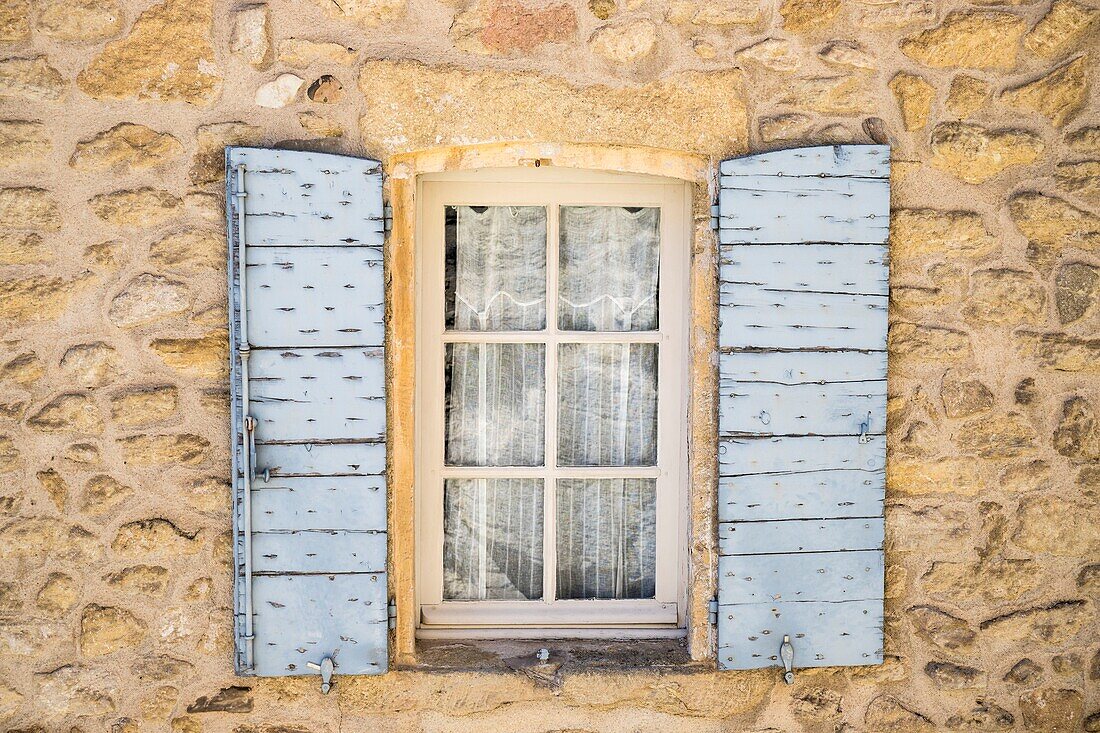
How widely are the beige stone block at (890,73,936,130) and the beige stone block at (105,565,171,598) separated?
2620 mm

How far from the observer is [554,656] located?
118 inches

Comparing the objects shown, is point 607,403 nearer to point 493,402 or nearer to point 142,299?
point 493,402

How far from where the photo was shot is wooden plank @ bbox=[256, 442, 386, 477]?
279 cm

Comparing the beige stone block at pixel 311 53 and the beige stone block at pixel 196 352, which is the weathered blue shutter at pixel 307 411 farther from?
the beige stone block at pixel 311 53

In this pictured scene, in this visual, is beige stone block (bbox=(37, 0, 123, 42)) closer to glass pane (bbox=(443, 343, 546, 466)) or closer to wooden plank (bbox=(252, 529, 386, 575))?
Answer: glass pane (bbox=(443, 343, 546, 466))

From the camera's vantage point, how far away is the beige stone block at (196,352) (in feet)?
9.21

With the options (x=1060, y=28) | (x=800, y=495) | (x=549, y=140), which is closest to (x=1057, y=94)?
(x=1060, y=28)

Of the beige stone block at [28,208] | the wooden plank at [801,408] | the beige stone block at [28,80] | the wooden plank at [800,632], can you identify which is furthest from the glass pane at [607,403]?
the beige stone block at [28,80]

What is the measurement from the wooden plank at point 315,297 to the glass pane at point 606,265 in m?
0.62

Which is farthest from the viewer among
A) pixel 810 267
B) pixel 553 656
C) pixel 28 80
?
pixel 553 656

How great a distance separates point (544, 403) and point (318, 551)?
0.83m

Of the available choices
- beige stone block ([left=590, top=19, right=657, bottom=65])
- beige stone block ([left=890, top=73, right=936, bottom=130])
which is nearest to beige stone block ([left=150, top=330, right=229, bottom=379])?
beige stone block ([left=590, top=19, right=657, bottom=65])

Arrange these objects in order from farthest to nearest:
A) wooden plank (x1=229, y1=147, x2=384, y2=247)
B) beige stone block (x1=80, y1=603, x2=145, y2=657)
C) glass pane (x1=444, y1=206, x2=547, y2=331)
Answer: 1. glass pane (x1=444, y1=206, x2=547, y2=331)
2. beige stone block (x1=80, y1=603, x2=145, y2=657)
3. wooden plank (x1=229, y1=147, x2=384, y2=247)

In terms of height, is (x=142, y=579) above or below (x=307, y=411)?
below
